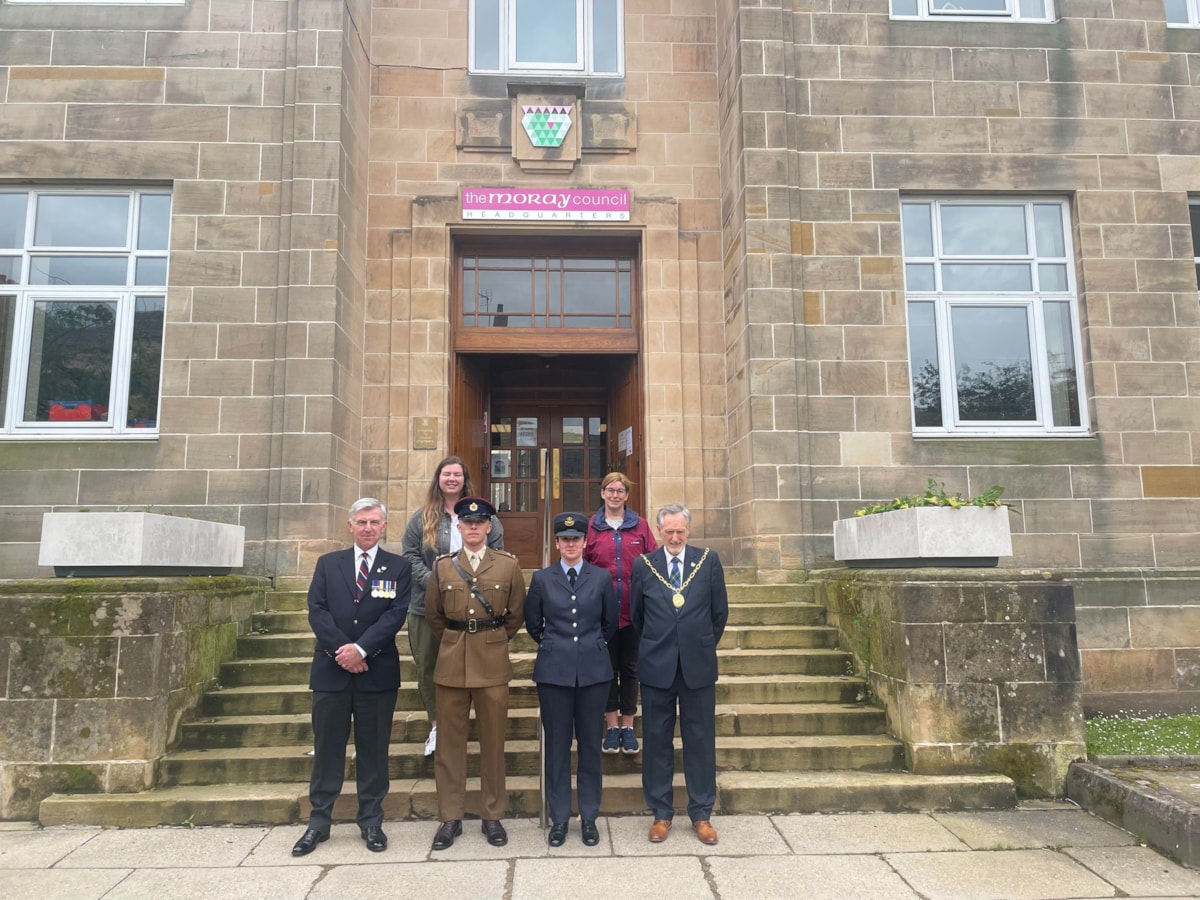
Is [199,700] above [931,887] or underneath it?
above

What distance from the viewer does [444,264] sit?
9.13 meters

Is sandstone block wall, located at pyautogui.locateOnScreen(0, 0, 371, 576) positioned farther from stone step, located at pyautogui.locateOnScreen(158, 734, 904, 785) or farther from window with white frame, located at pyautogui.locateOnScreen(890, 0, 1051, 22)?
window with white frame, located at pyautogui.locateOnScreen(890, 0, 1051, 22)

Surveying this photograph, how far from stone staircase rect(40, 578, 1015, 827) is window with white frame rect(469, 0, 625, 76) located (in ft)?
21.2

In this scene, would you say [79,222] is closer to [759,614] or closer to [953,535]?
[759,614]

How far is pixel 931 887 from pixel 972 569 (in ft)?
8.13

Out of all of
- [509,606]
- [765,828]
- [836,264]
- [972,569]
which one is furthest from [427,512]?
[836,264]

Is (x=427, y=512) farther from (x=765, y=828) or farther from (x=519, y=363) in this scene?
(x=519, y=363)

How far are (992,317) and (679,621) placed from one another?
18.8 feet

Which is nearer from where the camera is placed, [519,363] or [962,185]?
[962,185]

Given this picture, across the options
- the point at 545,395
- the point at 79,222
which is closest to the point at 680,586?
the point at 545,395

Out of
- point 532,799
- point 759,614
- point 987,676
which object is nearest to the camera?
point 532,799

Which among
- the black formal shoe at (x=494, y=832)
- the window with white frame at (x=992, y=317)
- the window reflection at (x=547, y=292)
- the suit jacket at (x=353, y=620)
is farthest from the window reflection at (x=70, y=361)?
the window with white frame at (x=992, y=317)

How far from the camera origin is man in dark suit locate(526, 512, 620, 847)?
15.2 ft

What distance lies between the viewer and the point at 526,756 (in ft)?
17.6
